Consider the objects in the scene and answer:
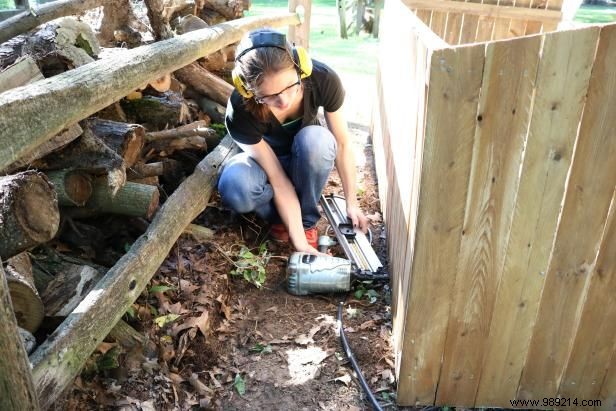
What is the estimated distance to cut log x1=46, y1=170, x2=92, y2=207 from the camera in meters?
2.49

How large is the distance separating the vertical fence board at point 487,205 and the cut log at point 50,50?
6.87 feet

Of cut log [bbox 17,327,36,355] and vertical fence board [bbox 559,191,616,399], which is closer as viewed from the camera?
cut log [bbox 17,327,36,355]

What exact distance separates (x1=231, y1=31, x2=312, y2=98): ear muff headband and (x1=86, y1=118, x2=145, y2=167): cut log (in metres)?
0.61

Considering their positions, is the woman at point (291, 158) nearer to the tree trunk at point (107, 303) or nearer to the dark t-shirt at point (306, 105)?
the dark t-shirt at point (306, 105)

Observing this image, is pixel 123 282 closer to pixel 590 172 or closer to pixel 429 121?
pixel 429 121

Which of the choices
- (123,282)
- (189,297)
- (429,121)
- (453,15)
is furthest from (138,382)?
(453,15)

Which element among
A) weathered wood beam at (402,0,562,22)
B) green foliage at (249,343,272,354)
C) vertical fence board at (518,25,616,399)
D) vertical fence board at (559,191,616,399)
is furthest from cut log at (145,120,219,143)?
weathered wood beam at (402,0,562,22)

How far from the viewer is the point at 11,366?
5.16 feet

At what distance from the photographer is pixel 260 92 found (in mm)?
2689

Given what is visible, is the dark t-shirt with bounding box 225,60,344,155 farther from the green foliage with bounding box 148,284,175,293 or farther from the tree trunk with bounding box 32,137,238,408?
the green foliage with bounding box 148,284,175,293

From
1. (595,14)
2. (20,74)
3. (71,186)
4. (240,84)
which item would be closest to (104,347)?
(71,186)

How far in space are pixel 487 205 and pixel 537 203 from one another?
0.18m

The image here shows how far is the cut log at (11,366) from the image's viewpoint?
1.51m

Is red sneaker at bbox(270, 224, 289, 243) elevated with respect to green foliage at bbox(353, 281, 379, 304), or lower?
elevated
